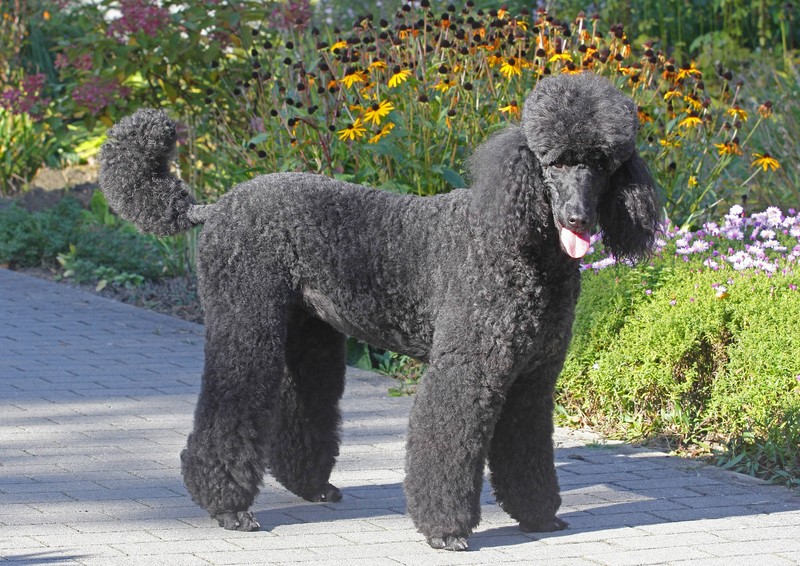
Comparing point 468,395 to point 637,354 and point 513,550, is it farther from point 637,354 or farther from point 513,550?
point 637,354

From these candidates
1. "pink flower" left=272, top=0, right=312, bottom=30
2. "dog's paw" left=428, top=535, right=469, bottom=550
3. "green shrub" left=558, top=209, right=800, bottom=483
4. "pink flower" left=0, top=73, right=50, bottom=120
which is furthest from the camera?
"pink flower" left=0, top=73, right=50, bottom=120

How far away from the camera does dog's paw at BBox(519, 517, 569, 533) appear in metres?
4.02

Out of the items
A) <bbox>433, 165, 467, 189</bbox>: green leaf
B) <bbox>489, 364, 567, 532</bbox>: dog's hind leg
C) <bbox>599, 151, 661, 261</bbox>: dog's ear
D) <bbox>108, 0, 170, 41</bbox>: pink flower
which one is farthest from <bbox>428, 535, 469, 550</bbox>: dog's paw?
<bbox>108, 0, 170, 41</bbox>: pink flower

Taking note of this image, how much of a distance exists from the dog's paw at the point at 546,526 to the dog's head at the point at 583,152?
107 centimetres

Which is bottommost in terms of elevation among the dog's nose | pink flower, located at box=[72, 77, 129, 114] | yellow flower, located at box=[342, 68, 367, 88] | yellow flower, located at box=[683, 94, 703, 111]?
the dog's nose

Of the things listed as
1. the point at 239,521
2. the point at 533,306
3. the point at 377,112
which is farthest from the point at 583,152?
the point at 377,112

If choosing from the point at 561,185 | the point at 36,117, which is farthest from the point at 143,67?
the point at 561,185

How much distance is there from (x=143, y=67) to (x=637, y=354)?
5284 mm

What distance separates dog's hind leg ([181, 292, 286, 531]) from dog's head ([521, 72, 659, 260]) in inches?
42.5

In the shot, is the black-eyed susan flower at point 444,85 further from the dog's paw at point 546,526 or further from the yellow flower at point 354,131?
the dog's paw at point 546,526

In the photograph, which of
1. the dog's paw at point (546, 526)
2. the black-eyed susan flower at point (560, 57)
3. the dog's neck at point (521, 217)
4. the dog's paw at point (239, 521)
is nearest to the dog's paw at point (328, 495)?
the dog's paw at point (239, 521)

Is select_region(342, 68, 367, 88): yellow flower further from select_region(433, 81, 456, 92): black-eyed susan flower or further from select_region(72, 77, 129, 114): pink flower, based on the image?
select_region(72, 77, 129, 114): pink flower

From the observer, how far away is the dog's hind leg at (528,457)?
3.97 metres

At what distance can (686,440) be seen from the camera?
4.98 m
